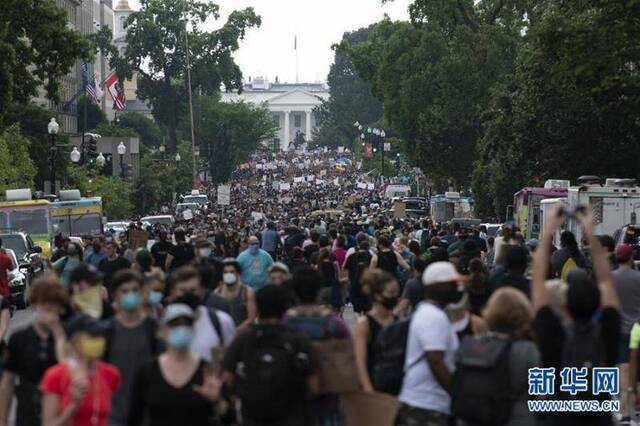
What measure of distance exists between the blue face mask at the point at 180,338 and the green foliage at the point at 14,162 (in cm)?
5303

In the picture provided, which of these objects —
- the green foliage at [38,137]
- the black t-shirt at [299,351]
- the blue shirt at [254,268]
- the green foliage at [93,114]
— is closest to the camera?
the black t-shirt at [299,351]

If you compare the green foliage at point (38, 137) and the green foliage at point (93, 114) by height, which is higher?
the green foliage at point (93, 114)

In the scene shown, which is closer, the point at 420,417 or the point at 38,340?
the point at 420,417

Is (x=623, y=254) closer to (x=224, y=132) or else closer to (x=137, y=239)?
(x=137, y=239)

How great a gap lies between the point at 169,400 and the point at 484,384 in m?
1.73

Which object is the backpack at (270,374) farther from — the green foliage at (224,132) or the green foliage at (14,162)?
the green foliage at (224,132)

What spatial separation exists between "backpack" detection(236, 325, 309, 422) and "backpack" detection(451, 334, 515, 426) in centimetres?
87

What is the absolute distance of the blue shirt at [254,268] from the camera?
19.9m

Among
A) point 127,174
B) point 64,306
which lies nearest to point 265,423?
point 64,306

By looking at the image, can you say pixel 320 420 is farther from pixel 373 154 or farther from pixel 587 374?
pixel 373 154

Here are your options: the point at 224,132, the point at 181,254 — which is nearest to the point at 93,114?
the point at 224,132

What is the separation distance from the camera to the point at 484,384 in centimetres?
952

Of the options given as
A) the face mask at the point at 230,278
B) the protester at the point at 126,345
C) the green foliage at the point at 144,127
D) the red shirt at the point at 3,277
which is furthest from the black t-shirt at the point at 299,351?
the green foliage at the point at 144,127

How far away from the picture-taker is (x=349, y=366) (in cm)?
1077
